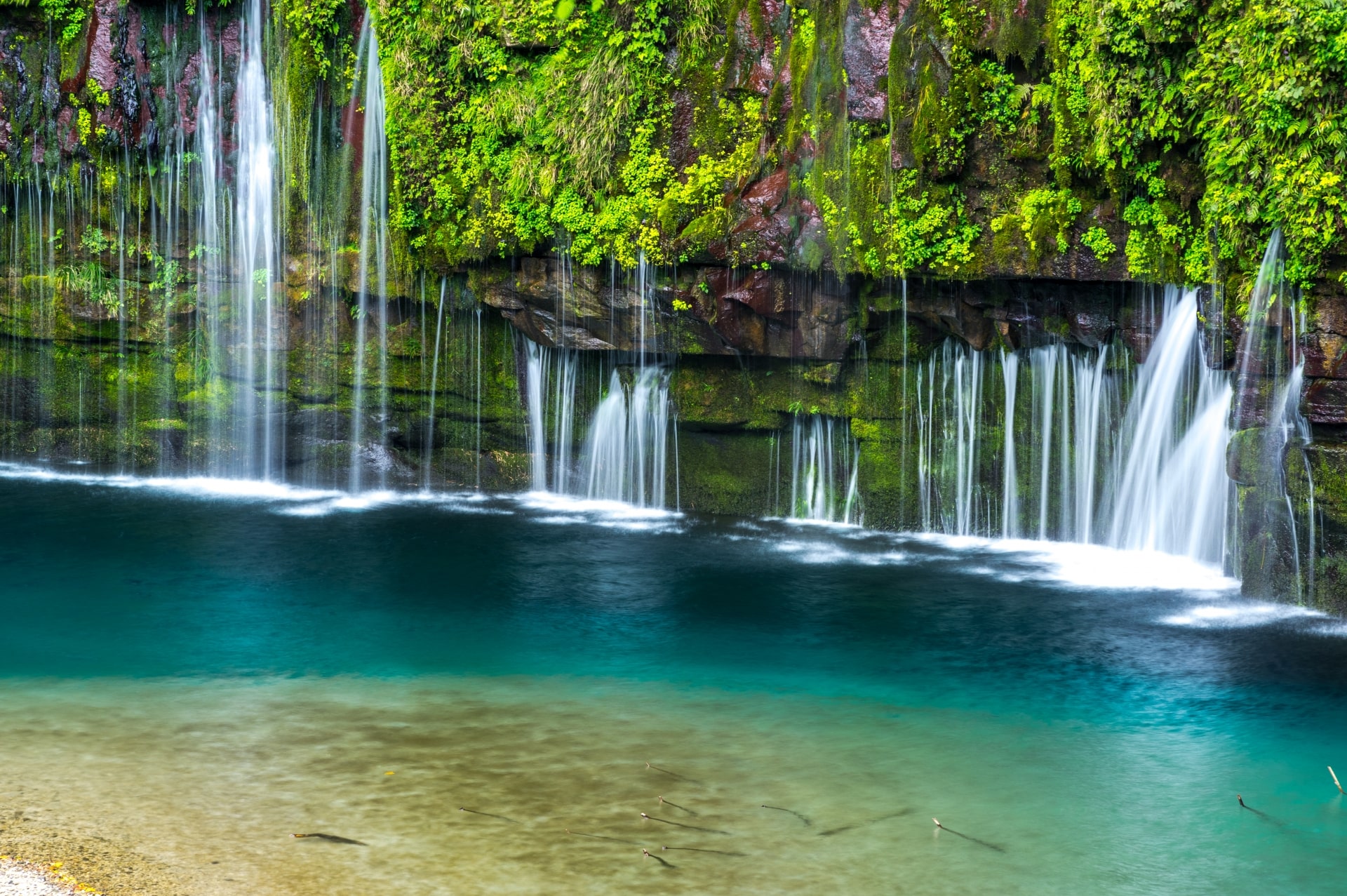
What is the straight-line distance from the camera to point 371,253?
19.2 metres

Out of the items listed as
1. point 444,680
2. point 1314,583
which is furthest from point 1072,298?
point 444,680

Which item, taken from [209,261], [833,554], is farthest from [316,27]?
[833,554]

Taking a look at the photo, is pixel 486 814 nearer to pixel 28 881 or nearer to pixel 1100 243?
pixel 28 881

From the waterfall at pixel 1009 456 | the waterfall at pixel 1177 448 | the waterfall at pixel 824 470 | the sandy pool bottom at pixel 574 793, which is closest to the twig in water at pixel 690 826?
the sandy pool bottom at pixel 574 793

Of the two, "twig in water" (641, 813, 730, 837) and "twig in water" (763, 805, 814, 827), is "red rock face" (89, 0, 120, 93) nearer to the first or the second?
"twig in water" (641, 813, 730, 837)

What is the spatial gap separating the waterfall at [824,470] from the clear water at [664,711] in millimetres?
736

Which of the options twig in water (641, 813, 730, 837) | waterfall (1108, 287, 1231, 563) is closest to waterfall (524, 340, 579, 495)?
waterfall (1108, 287, 1231, 563)

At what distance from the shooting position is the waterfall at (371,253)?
18.9 metres

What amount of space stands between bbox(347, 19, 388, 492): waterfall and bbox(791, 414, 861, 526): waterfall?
6.03 m

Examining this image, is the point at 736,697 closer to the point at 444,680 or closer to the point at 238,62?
the point at 444,680

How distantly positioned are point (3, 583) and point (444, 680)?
616 centimetres

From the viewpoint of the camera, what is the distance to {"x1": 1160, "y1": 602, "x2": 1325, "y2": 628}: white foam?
12.7 meters

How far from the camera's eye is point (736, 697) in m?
10.9

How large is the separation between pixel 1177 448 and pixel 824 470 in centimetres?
441
